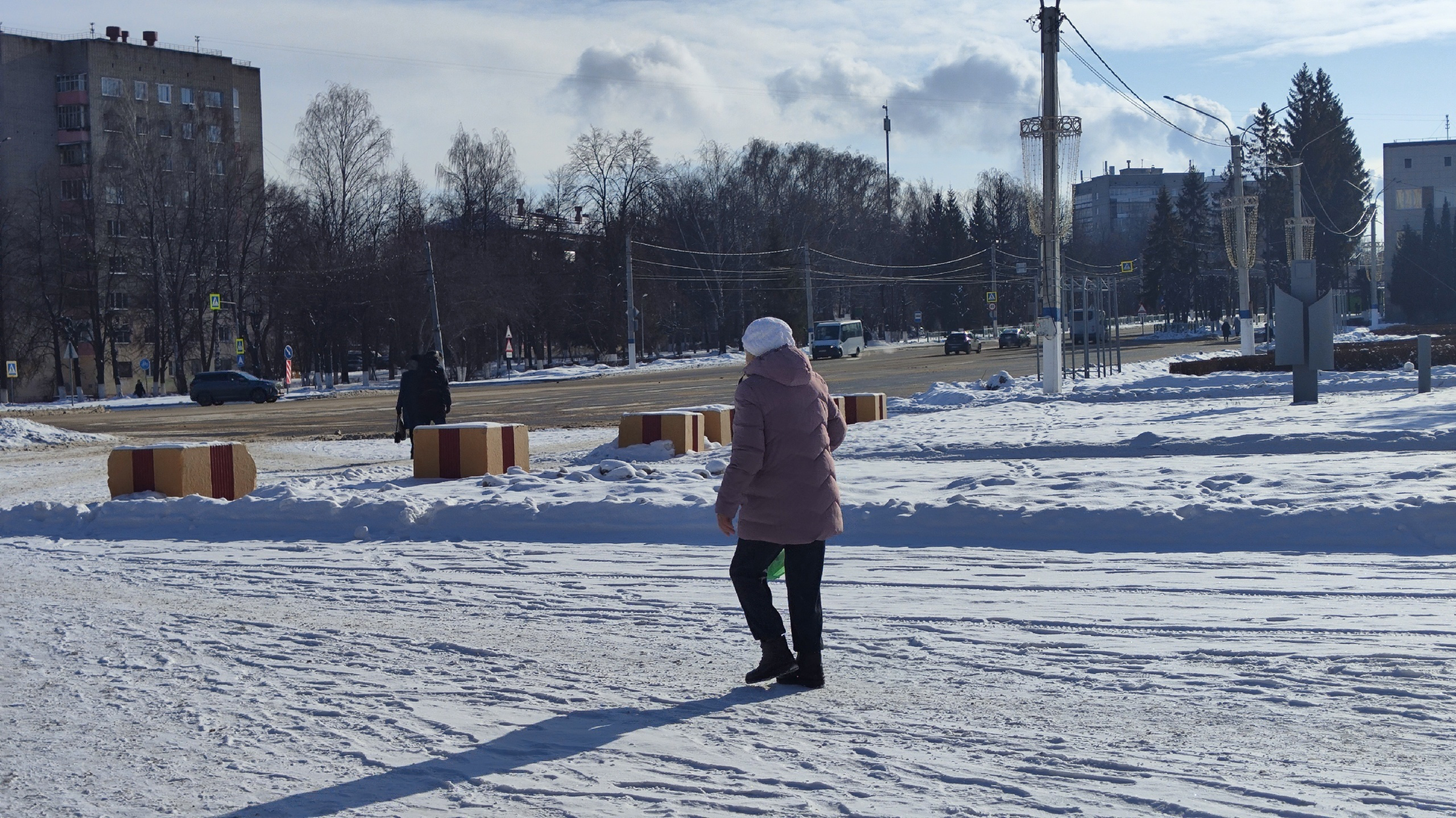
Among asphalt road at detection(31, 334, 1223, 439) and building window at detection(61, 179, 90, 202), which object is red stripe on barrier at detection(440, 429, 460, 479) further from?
building window at detection(61, 179, 90, 202)

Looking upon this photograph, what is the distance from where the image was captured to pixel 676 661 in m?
6.61

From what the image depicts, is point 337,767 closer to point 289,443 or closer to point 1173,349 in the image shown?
point 289,443

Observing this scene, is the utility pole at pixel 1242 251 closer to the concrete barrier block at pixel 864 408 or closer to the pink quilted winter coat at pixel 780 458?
the concrete barrier block at pixel 864 408

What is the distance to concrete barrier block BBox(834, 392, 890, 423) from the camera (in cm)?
2247

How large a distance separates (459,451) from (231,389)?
3845 cm

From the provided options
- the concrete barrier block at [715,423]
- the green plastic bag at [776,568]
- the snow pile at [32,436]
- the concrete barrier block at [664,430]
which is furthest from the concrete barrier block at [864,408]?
the snow pile at [32,436]

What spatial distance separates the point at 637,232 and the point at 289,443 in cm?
6666

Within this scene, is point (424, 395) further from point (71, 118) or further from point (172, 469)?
point (71, 118)

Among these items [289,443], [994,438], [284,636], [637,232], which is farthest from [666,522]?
[637,232]

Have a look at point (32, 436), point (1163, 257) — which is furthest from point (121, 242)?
point (1163, 257)

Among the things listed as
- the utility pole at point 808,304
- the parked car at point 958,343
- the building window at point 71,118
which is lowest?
the parked car at point 958,343

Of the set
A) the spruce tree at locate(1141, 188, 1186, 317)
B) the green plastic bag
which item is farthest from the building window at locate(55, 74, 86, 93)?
the green plastic bag

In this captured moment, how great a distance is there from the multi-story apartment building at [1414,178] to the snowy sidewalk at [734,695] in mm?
112407

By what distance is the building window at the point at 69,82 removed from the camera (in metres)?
81.0
